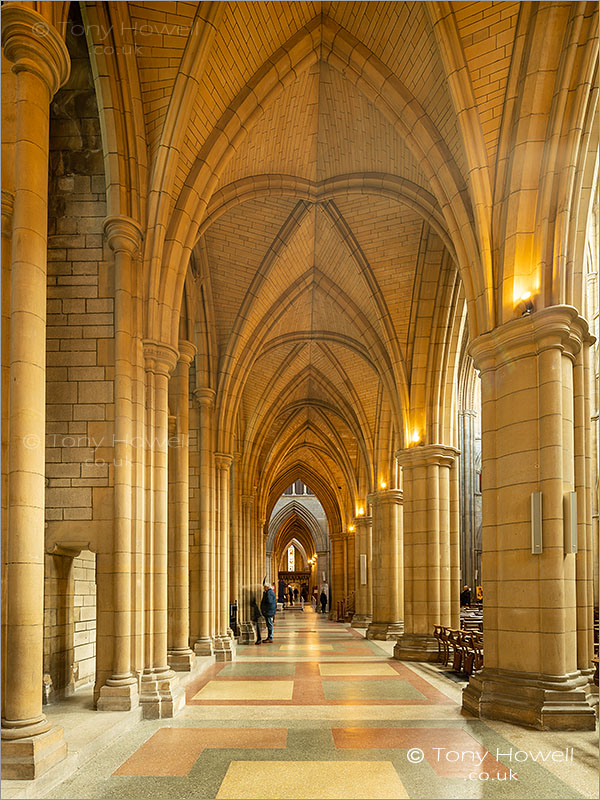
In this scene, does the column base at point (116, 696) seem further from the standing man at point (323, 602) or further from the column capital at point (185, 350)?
the standing man at point (323, 602)

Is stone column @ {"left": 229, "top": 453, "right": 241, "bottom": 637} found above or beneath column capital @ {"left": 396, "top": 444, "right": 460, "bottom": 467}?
beneath

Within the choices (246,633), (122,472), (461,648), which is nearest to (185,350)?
(122,472)

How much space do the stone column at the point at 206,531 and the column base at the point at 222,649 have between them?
21 centimetres

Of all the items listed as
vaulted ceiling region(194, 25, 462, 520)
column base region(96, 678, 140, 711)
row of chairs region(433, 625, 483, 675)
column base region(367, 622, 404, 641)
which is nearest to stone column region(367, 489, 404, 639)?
column base region(367, 622, 404, 641)

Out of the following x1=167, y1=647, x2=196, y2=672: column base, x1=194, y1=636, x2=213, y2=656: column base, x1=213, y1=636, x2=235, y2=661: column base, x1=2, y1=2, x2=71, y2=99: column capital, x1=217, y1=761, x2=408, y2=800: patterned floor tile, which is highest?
x1=2, y1=2, x2=71, y2=99: column capital

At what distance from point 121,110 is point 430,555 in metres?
9.96

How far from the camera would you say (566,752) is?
22.7 feet

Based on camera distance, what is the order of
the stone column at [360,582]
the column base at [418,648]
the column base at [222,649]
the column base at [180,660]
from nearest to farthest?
the column base at [180,660] < the column base at [418,648] < the column base at [222,649] < the stone column at [360,582]

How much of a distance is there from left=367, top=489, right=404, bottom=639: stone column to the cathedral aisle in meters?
8.67

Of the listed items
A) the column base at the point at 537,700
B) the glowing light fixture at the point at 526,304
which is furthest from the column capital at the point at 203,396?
the column base at the point at 537,700

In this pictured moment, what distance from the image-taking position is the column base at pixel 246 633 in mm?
20125

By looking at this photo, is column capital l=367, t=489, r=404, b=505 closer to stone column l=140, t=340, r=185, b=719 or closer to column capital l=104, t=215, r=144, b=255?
stone column l=140, t=340, r=185, b=719

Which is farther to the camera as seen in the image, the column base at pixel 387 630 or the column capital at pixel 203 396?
the column base at pixel 387 630

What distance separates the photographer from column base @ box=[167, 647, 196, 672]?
1197 cm
